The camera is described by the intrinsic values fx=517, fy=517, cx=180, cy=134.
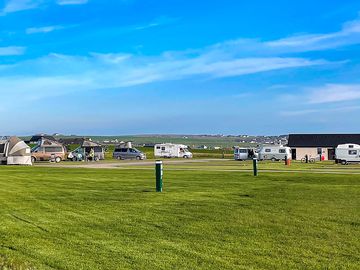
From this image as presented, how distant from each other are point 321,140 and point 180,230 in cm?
6994

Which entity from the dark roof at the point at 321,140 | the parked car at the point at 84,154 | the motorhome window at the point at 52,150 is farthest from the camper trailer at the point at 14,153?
the dark roof at the point at 321,140

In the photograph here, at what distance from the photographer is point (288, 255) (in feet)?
26.9

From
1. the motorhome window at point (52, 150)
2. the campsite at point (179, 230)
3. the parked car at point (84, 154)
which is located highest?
the motorhome window at point (52, 150)

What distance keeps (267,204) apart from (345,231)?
433cm

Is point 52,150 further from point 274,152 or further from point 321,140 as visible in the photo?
point 321,140

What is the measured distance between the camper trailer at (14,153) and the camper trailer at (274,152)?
30359 millimetres

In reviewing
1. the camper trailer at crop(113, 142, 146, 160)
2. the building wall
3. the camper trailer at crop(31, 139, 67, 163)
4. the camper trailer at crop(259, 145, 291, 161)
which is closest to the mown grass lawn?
the camper trailer at crop(31, 139, 67, 163)

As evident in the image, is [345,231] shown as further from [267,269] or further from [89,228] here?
[89,228]

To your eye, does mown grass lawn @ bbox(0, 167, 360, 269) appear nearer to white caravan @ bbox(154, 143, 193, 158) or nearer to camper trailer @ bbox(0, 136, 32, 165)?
camper trailer @ bbox(0, 136, 32, 165)

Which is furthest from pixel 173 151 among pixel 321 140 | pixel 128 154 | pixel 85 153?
pixel 321 140

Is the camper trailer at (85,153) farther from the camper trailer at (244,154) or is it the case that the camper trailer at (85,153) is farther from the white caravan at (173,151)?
the camper trailer at (244,154)

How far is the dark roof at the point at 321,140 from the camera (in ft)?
249

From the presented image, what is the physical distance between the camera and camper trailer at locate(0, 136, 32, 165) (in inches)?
2040

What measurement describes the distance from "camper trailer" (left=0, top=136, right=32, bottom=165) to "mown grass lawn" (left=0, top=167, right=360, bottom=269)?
3623cm
